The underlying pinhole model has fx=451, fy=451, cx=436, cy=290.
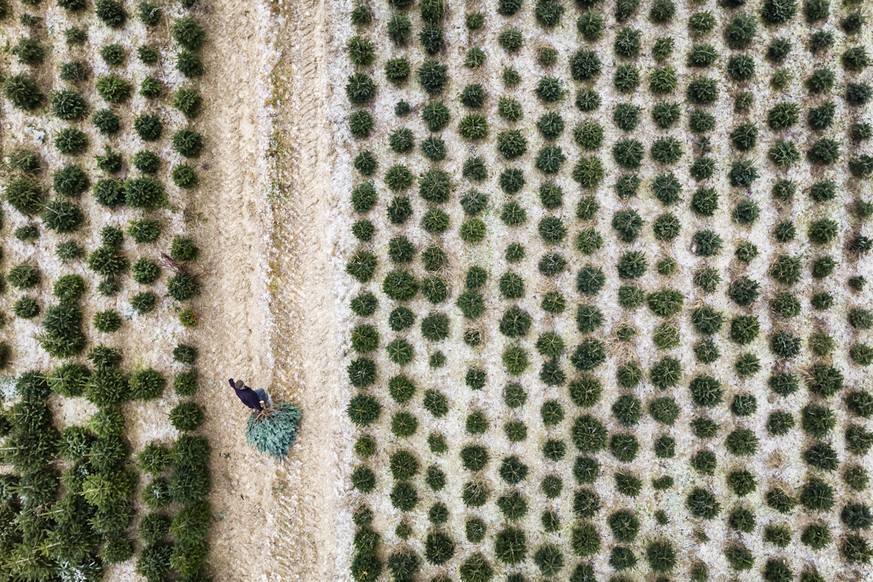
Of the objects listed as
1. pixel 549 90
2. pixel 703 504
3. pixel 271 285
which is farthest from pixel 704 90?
pixel 271 285

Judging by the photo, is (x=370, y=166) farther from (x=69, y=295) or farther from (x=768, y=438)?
(x=768, y=438)

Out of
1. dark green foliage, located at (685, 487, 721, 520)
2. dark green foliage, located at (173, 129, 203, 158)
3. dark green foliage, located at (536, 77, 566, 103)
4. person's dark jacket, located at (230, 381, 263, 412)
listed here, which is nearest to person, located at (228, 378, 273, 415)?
person's dark jacket, located at (230, 381, 263, 412)

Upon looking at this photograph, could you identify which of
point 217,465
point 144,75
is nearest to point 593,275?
point 217,465

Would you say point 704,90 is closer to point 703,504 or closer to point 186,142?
point 703,504

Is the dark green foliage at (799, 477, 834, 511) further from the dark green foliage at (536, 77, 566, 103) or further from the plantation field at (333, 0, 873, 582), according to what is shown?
the dark green foliage at (536, 77, 566, 103)

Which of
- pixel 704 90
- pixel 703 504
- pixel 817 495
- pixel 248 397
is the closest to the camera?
pixel 248 397

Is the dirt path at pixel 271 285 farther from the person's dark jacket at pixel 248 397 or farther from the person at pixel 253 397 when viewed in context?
the person's dark jacket at pixel 248 397

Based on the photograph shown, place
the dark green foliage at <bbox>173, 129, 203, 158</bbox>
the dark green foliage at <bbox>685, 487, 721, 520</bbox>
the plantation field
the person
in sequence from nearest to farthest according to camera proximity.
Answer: the person → the dark green foliage at <bbox>685, 487, 721, 520</bbox> → the plantation field → the dark green foliage at <bbox>173, 129, 203, 158</bbox>
